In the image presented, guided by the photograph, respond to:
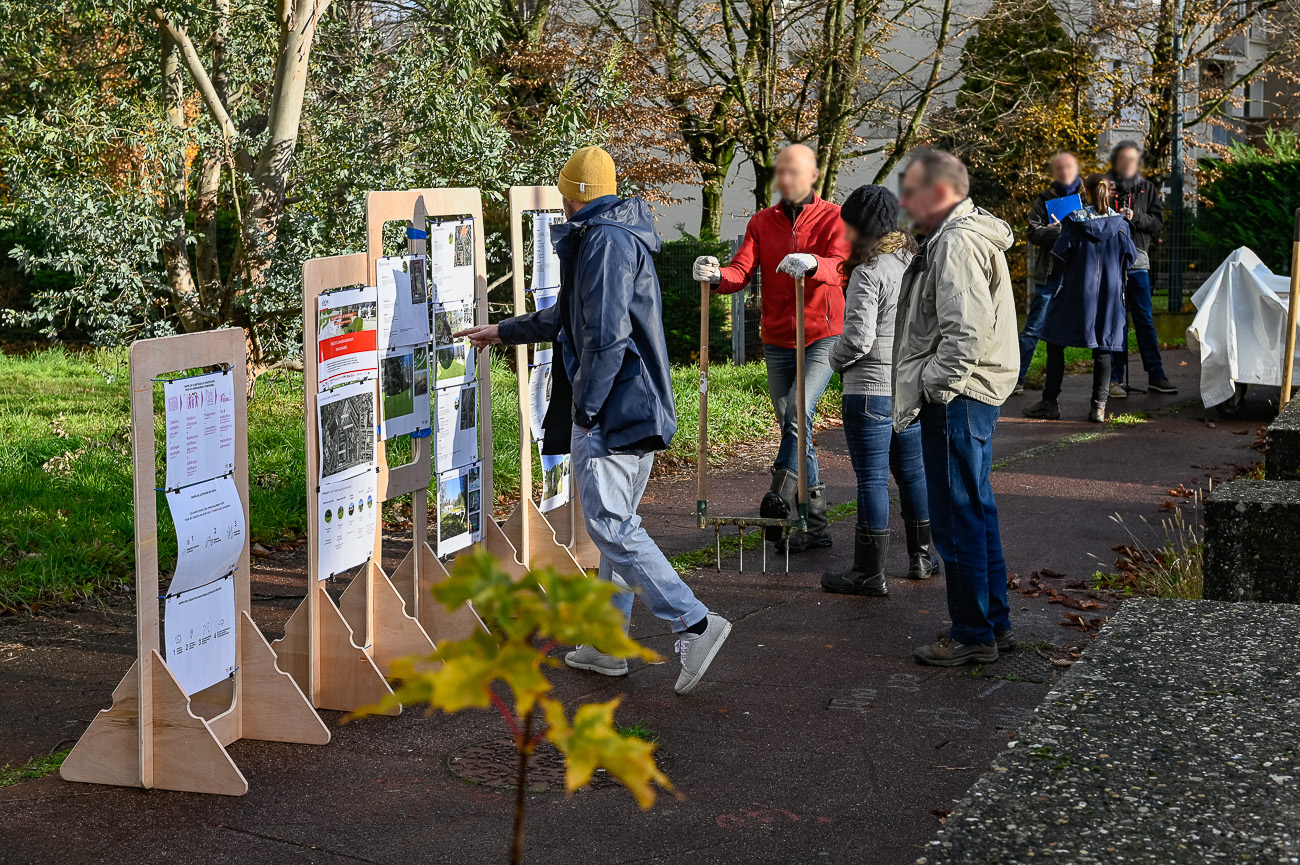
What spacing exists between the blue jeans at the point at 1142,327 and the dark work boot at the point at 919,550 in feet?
21.6

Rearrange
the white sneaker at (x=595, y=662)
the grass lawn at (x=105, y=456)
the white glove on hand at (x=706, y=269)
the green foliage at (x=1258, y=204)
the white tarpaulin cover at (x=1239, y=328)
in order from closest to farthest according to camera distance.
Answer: the white sneaker at (x=595, y=662) → the white glove on hand at (x=706, y=269) → the grass lawn at (x=105, y=456) → the white tarpaulin cover at (x=1239, y=328) → the green foliage at (x=1258, y=204)

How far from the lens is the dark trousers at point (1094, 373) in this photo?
11.5m

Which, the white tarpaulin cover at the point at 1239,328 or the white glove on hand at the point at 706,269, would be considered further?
the white tarpaulin cover at the point at 1239,328

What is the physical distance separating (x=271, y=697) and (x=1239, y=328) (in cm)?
916

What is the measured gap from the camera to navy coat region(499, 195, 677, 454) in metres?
4.98

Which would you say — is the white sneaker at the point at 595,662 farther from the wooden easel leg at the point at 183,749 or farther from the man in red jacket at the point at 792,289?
the man in red jacket at the point at 792,289

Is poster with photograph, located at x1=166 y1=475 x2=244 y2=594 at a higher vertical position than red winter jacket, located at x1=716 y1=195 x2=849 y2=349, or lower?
lower

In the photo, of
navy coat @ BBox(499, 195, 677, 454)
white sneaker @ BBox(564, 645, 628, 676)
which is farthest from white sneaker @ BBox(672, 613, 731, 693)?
navy coat @ BBox(499, 195, 677, 454)

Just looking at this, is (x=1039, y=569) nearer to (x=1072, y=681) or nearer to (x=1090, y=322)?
(x=1072, y=681)

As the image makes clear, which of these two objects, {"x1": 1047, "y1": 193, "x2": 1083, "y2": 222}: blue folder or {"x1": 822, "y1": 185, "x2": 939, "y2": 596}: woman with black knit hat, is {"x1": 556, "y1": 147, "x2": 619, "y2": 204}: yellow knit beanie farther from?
{"x1": 1047, "y1": 193, "x2": 1083, "y2": 222}: blue folder

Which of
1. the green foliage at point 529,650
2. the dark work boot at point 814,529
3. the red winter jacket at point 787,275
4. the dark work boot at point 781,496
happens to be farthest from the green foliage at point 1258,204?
the green foliage at point 529,650

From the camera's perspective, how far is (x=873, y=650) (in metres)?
5.61

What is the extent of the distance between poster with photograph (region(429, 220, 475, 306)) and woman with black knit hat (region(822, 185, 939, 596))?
1736 millimetres

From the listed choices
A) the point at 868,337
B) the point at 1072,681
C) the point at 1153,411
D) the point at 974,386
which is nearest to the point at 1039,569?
the point at 868,337
